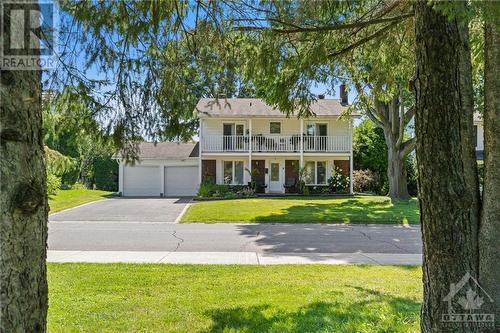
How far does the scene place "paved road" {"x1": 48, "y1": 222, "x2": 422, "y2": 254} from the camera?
1067 centimetres

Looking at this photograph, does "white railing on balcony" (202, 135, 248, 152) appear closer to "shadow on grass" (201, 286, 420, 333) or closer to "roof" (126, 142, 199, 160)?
"roof" (126, 142, 199, 160)

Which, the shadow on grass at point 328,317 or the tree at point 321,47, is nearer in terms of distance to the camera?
the shadow on grass at point 328,317

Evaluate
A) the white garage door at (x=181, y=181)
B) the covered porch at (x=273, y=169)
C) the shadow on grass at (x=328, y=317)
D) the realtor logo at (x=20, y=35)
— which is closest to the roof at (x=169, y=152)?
the white garage door at (x=181, y=181)

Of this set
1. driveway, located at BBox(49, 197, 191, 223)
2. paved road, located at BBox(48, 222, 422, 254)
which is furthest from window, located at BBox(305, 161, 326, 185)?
paved road, located at BBox(48, 222, 422, 254)

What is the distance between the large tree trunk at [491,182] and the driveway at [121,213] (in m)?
14.6

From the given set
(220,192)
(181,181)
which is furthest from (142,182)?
(220,192)

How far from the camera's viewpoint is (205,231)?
1377cm

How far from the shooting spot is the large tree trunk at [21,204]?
7.65 ft

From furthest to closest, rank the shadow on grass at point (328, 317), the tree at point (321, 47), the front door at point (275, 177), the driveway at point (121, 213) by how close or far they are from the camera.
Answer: the front door at point (275, 177) → the driveway at point (121, 213) → the tree at point (321, 47) → the shadow on grass at point (328, 317)

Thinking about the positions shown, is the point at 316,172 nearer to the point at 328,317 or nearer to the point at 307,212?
the point at 307,212

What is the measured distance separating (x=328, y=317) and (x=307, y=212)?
13465 millimetres

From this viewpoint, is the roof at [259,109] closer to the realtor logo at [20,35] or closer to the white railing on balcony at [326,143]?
the white railing on balcony at [326,143]

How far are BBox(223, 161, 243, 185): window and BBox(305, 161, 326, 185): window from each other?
4828 mm

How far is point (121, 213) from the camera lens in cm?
1909
